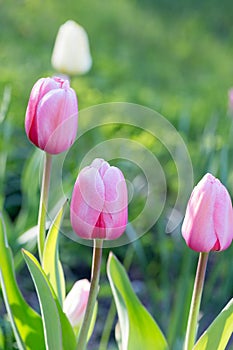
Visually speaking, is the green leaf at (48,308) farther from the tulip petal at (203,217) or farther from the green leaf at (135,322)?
the tulip petal at (203,217)

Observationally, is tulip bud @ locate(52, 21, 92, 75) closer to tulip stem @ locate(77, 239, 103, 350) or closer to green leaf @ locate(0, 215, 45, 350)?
green leaf @ locate(0, 215, 45, 350)

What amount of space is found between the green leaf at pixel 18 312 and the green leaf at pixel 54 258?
49mm

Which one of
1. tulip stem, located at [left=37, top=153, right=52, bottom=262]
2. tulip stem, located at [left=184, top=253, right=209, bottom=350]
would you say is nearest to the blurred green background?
tulip stem, located at [left=37, top=153, right=52, bottom=262]

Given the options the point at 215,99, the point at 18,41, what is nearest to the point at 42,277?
the point at 215,99

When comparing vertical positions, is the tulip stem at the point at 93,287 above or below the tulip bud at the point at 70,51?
below

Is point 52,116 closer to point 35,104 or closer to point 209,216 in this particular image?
point 35,104

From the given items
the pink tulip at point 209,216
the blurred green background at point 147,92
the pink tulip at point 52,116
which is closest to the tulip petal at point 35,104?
the pink tulip at point 52,116

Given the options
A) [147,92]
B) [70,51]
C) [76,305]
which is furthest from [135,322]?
[147,92]

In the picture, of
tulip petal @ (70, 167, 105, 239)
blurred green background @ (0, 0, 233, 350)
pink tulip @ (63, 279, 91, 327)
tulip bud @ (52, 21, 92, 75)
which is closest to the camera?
tulip petal @ (70, 167, 105, 239)

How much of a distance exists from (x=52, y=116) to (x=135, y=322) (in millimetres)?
293

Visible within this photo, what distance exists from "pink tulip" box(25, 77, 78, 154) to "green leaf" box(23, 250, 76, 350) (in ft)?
0.48

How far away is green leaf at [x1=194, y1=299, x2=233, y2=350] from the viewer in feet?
3.15

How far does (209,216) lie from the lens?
0.92m

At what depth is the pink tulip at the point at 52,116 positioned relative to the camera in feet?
3.23
